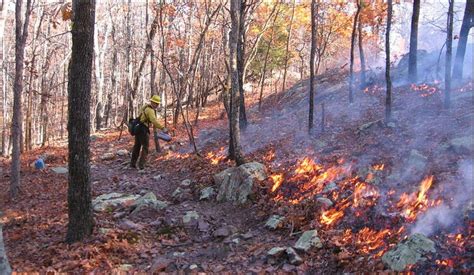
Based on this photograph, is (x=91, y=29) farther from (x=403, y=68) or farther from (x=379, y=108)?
(x=403, y=68)

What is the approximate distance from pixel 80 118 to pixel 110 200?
297cm

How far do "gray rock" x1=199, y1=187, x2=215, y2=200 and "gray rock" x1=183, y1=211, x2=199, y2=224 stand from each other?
0.87 meters

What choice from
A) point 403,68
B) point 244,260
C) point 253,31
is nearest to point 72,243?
point 244,260

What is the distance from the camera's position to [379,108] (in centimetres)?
1475

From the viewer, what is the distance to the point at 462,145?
8227 mm

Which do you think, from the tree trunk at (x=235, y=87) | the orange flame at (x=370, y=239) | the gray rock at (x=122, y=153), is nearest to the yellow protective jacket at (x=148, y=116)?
the tree trunk at (x=235, y=87)

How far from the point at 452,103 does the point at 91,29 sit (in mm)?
11499

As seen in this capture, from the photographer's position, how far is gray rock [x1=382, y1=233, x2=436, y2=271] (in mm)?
4969

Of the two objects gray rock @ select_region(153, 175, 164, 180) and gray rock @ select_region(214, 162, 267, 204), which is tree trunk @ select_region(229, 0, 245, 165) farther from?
gray rock @ select_region(153, 175, 164, 180)

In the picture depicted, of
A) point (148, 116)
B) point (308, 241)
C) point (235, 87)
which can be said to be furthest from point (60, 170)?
point (308, 241)

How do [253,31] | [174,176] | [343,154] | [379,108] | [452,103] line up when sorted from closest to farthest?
[343,154] < [174,176] < [452,103] < [379,108] < [253,31]

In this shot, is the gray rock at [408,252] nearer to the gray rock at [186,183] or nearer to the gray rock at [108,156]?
the gray rock at [186,183]

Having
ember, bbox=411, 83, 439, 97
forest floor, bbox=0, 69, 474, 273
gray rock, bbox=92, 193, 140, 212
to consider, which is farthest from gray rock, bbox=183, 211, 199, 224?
ember, bbox=411, 83, 439, 97

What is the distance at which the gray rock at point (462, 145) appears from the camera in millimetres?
8089
